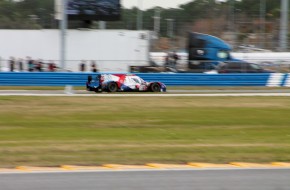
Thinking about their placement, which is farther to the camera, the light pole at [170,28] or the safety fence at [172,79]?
the light pole at [170,28]

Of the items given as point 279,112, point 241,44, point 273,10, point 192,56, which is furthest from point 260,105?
point 273,10

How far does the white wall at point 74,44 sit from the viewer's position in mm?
40406

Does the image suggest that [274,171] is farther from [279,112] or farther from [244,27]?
[244,27]

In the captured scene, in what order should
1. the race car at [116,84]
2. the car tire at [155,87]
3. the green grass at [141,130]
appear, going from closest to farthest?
the green grass at [141,130] < the race car at [116,84] < the car tire at [155,87]

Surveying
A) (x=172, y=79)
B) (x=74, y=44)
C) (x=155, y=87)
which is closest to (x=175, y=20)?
(x=74, y=44)

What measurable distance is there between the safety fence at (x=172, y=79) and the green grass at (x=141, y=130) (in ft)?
25.6

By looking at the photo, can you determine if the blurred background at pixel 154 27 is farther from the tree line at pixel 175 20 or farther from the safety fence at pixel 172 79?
the safety fence at pixel 172 79

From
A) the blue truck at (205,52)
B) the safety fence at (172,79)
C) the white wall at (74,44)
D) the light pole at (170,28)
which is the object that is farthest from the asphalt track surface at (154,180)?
the light pole at (170,28)

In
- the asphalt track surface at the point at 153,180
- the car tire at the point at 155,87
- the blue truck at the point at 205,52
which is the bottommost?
the car tire at the point at 155,87

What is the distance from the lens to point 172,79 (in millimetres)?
30812

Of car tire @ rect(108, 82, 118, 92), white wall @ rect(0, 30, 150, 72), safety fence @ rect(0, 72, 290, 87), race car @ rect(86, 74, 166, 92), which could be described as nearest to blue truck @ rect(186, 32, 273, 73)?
safety fence @ rect(0, 72, 290, 87)

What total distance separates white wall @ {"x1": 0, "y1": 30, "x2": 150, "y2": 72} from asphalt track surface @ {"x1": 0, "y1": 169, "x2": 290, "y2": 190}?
32597 mm

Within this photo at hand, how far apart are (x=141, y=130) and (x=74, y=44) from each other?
94.0ft

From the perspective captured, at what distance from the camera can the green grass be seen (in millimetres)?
9234
